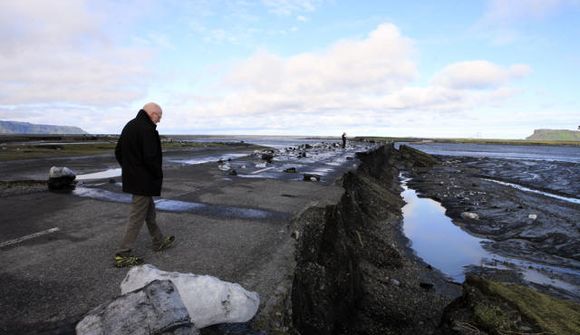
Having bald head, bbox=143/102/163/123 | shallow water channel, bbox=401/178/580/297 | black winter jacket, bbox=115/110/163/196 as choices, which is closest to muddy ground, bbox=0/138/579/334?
shallow water channel, bbox=401/178/580/297

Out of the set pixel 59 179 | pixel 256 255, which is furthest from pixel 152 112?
pixel 59 179

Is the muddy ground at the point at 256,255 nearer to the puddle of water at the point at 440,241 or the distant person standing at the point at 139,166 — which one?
the distant person standing at the point at 139,166

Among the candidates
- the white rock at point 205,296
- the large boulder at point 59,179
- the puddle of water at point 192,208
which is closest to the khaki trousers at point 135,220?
the white rock at point 205,296

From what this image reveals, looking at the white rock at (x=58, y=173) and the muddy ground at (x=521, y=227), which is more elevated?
the white rock at (x=58, y=173)

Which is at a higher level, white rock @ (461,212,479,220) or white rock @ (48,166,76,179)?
white rock @ (48,166,76,179)

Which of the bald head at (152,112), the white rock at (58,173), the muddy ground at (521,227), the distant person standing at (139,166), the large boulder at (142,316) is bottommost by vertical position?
the muddy ground at (521,227)

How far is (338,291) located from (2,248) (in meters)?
5.41

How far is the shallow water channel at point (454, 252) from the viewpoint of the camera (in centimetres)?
1066

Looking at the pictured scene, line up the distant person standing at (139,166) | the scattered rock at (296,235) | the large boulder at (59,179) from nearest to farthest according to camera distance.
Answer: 1. the distant person standing at (139,166)
2. the scattered rock at (296,235)
3. the large boulder at (59,179)

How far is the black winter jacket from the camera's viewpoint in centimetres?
530

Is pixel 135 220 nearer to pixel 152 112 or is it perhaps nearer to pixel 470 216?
pixel 152 112

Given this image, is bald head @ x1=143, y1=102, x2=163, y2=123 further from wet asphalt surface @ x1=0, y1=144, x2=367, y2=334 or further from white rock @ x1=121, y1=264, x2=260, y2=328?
white rock @ x1=121, y1=264, x2=260, y2=328

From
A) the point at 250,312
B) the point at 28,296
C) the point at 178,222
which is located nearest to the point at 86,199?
the point at 178,222

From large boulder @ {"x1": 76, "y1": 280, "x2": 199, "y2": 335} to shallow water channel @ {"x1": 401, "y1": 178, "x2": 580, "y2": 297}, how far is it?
898cm
